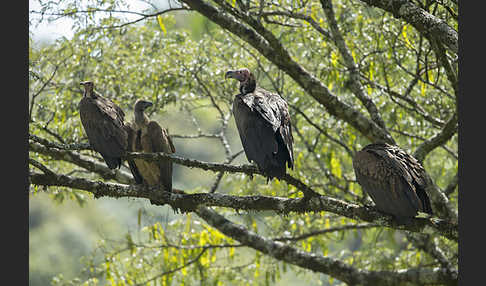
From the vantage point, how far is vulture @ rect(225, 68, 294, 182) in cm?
445

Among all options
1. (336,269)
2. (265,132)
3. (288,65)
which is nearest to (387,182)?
(265,132)

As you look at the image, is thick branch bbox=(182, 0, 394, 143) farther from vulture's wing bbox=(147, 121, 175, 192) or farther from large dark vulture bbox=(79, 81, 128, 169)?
large dark vulture bbox=(79, 81, 128, 169)

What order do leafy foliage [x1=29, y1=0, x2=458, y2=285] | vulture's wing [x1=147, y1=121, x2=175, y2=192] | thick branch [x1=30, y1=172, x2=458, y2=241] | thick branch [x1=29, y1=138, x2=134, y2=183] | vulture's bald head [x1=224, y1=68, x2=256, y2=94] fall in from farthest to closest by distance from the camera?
leafy foliage [x1=29, y1=0, x2=458, y2=285] < thick branch [x1=29, y1=138, x2=134, y2=183] < vulture's wing [x1=147, y1=121, x2=175, y2=192] < vulture's bald head [x1=224, y1=68, x2=256, y2=94] < thick branch [x1=30, y1=172, x2=458, y2=241]

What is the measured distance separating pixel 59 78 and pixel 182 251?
3.50m

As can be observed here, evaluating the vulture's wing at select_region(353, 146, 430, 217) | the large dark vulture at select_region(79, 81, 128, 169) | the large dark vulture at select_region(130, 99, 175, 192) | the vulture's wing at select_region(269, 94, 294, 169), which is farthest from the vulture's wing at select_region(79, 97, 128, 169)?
the vulture's wing at select_region(353, 146, 430, 217)

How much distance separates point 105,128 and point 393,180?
8.90 feet

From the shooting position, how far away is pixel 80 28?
23.7 feet

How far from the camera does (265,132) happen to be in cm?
458

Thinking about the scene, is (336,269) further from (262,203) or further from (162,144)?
(162,144)

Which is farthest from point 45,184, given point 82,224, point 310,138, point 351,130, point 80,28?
point 82,224

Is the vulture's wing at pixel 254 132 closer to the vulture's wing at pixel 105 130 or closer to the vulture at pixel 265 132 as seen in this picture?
the vulture at pixel 265 132

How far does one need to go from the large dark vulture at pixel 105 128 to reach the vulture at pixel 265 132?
3.97ft

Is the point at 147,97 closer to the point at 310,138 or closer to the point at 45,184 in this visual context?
the point at 310,138

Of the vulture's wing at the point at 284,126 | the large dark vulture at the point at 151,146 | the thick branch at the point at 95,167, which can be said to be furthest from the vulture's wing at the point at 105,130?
the vulture's wing at the point at 284,126
